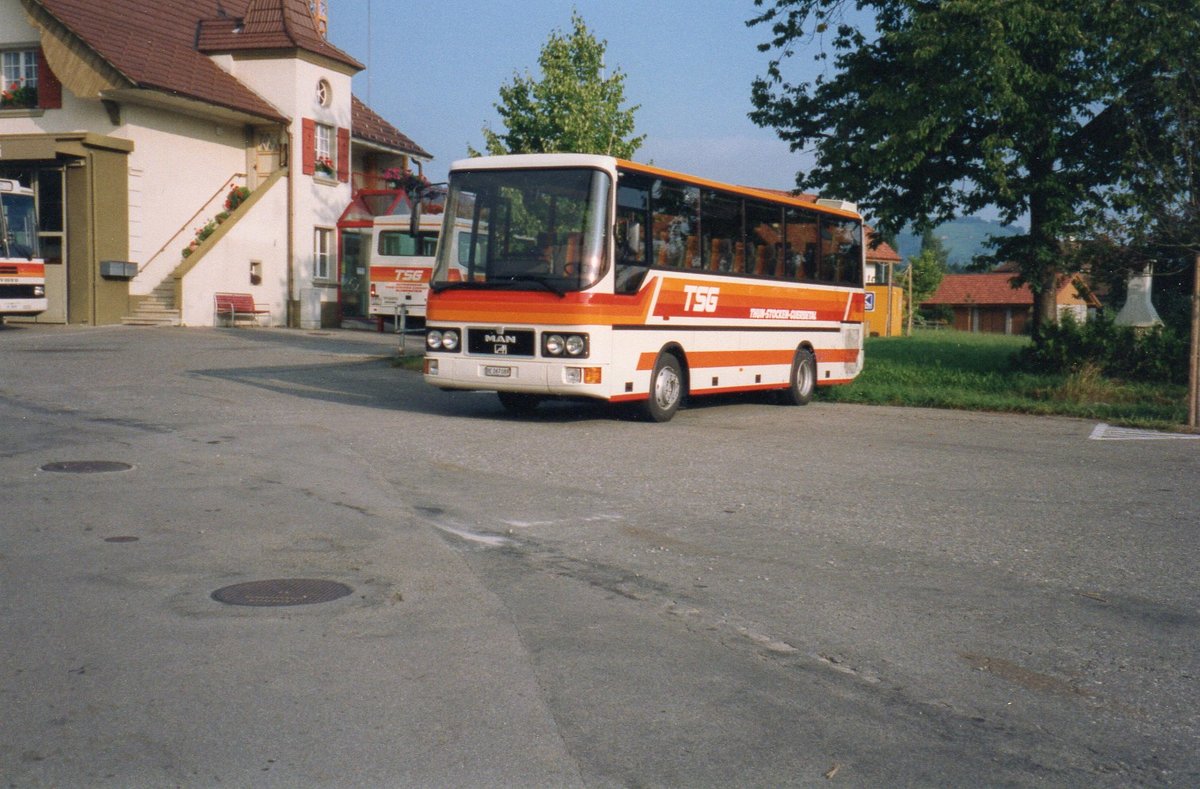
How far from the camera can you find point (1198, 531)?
9180mm

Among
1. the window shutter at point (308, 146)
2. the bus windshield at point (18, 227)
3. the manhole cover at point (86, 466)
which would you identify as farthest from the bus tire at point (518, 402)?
the window shutter at point (308, 146)

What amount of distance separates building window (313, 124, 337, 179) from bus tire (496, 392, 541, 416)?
82.8 ft

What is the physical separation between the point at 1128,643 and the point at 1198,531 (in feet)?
11.6

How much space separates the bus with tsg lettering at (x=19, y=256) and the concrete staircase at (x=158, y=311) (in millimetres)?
3502

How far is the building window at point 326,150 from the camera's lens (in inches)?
1588

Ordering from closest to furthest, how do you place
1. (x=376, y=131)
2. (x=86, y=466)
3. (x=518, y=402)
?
(x=86, y=466)
(x=518, y=402)
(x=376, y=131)

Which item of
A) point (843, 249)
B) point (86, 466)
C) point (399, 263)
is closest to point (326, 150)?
point (399, 263)

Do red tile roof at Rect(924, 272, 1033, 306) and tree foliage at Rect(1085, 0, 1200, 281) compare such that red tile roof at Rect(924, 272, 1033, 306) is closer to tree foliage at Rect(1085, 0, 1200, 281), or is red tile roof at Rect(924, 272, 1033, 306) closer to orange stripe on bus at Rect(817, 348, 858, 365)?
tree foliage at Rect(1085, 0, 1200, 281)

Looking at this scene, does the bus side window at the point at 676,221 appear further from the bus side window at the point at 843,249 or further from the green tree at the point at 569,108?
the green tree at the point at 569,108

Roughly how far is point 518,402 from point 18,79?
80.8ft

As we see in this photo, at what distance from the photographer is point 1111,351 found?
2327 centimetres

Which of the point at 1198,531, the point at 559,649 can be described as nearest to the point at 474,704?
the point at 559,649

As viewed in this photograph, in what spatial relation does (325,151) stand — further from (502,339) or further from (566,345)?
(566,345)

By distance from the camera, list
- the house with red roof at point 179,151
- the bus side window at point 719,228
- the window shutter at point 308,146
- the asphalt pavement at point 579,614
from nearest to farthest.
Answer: the asphalt pavement at point 579,614, the bus side window at point 719,228, the house with red roof at point 179,151, the window shutter at point 308,146
